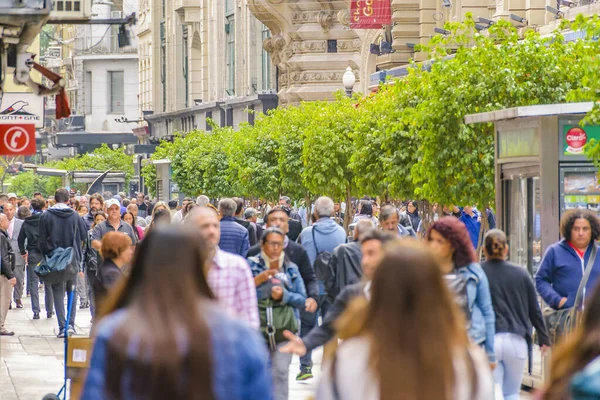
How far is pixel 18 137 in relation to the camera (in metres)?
18.5

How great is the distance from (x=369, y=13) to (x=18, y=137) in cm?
2994

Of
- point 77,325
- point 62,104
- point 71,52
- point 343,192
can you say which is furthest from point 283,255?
point 71,52

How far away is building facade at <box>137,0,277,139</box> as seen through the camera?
71812mm

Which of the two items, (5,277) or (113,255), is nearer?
(113,255)

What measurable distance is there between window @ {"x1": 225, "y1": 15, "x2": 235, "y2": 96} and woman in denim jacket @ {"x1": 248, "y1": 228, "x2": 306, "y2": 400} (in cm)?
6587

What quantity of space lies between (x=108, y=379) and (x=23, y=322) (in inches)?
711

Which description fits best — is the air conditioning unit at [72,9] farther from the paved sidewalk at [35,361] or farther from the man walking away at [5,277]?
the man walking away at [5,277]

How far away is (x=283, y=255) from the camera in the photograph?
11.3 m

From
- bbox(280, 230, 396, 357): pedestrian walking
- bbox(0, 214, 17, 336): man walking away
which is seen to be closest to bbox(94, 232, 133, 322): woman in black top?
bbox(280, 230, 396, 357): pedestrian walking

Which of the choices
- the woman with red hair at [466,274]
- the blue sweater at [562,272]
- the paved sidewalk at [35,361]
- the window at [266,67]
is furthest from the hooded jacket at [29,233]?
the window at [266,67]

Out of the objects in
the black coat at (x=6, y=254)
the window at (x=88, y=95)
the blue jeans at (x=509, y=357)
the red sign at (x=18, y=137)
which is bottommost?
the blue jeans at (x=509, y=357)

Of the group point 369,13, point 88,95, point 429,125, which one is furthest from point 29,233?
point 88,95

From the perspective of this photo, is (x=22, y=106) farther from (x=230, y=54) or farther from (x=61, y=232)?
(x=230, y=54)

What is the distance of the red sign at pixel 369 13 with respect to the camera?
46906 millimetres
